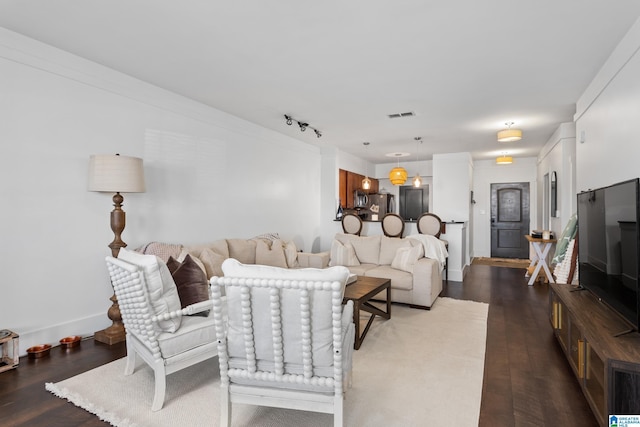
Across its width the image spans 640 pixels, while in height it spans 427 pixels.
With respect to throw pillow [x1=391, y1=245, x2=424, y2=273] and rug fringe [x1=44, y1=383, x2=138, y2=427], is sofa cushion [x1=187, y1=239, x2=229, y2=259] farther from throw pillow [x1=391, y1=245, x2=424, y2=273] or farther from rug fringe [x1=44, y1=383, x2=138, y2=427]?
throw pillow [x1=391, y1=245, x2=424, y2=273]

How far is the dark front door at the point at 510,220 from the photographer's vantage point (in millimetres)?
8648

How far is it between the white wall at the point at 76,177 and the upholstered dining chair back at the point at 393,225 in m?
2.63

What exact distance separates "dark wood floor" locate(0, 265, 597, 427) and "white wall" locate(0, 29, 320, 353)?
17.8 inches

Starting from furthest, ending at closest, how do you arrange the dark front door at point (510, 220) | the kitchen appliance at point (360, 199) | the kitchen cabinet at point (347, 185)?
the dark front door at point (510, 220), the kitchen appliance at point (360, 199), the kitchen cabinet at point (347, 185)

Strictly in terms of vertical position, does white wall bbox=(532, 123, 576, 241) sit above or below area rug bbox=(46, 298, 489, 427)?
above

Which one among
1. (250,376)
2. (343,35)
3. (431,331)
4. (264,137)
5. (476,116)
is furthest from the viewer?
(264,137)

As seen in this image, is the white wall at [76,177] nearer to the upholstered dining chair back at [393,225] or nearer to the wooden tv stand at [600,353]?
the upholstered dining chair back at [393,225]

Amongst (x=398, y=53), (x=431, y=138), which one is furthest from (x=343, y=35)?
(x=431, y=138)

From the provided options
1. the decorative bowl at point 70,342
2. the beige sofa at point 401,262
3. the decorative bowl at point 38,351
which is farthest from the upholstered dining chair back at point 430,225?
the decorative bowl at point 38,351

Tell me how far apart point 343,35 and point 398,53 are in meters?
0.56

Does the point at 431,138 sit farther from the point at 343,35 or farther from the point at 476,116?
the point at 343,35

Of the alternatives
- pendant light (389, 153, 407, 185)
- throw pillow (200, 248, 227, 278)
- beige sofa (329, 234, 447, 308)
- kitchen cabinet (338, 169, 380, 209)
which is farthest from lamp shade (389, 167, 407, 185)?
throw pillow (200, 248, 227, 278)

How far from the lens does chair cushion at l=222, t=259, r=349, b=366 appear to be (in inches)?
64.4

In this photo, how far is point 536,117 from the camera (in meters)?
4.89
